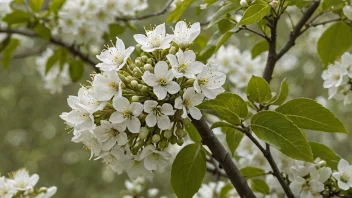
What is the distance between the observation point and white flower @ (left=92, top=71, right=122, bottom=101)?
1.26 meters

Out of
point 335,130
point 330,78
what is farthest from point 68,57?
point 335,130

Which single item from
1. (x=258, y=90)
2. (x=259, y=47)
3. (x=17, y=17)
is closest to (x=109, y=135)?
(x=258, y=90)

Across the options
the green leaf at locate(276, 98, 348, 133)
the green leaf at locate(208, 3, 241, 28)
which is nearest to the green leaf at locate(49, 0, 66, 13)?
the green leaf at locate(208, 3, 241, 28)

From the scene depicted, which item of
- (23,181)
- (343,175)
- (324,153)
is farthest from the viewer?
(23,181)

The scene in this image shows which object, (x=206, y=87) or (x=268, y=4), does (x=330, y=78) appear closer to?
(x=268, y=4)

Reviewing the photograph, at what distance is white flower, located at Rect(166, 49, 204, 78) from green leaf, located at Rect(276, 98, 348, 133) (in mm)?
318

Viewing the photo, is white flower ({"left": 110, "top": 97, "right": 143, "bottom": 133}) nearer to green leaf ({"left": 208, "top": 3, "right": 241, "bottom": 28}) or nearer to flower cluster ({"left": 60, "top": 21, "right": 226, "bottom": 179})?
flower cluster ({"left": 60, "top": 21, "right": 226, "bottom": 179})

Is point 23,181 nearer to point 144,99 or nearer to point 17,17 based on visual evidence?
point 144,99

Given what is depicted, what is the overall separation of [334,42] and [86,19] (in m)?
1.61

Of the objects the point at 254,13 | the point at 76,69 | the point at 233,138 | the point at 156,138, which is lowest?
the point at 76,69

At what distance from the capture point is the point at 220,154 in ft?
4.67

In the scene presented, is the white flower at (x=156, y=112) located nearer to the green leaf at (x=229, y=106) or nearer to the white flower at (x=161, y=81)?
the white flower at (x=161, y=81)

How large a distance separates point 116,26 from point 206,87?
1857mm

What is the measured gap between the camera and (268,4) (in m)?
1.52
